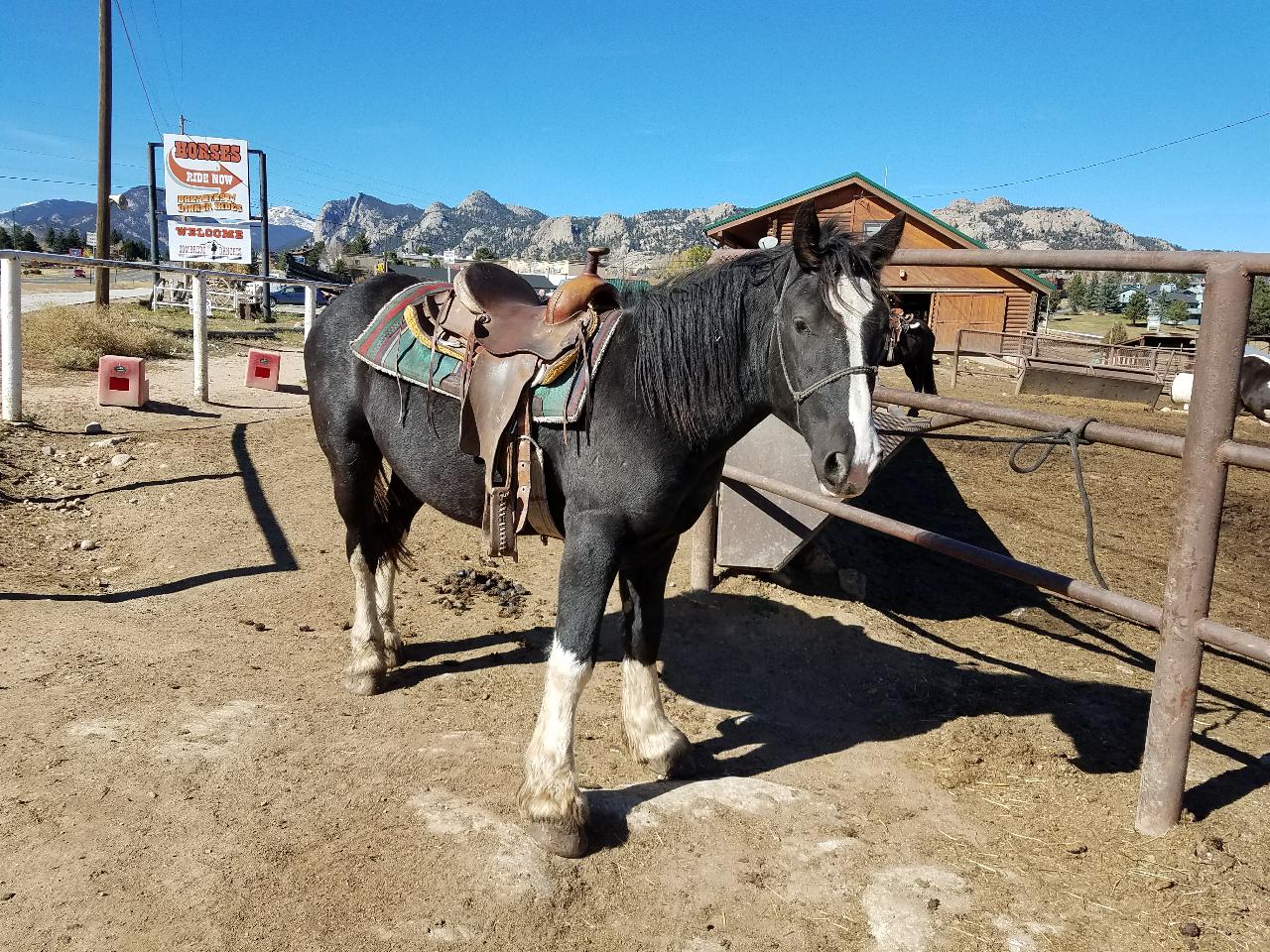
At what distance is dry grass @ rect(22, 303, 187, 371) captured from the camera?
10781mm

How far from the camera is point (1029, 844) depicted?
8.96 ft

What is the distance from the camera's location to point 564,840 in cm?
259

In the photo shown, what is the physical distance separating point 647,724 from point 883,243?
1995mm

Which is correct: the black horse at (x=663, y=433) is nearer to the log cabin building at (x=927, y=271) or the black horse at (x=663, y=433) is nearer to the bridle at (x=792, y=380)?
the bridle at (x=792, y=380)

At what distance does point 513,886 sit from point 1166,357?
71.7ft

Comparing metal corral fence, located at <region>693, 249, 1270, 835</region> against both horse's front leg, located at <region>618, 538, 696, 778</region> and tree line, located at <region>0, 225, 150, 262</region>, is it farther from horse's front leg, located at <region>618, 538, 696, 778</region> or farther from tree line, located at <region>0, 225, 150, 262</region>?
tree line, located at <region>0, 225, 150, 262</region>

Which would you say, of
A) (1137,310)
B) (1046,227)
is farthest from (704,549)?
(1046,227)

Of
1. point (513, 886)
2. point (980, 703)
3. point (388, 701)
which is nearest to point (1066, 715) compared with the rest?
point (980, 703)

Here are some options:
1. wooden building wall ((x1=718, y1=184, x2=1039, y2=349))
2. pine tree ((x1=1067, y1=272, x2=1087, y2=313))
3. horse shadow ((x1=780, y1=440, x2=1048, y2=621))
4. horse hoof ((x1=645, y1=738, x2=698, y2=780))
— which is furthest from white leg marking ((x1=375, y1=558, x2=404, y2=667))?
pine tree ((x1=1067, y1=272, x2=1087, y2=313))

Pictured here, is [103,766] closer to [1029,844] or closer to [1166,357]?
[1029,844]

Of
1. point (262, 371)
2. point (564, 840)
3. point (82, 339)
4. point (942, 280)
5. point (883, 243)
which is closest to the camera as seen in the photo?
point (883, 243)

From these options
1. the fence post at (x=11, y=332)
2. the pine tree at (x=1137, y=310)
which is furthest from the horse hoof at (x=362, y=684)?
the pine tree at (x=1137, y=310)

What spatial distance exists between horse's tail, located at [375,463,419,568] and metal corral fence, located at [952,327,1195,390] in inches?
637

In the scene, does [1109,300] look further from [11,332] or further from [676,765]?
[676,765]
